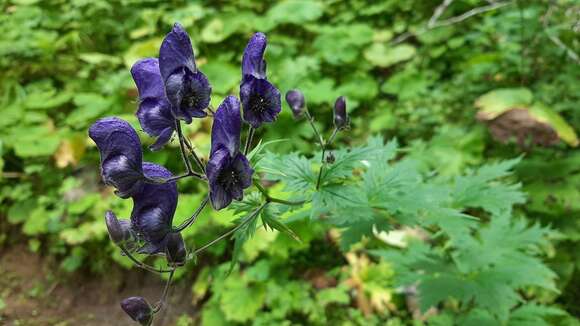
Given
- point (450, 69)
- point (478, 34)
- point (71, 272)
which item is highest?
point (478, 34)

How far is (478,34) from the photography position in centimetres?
356

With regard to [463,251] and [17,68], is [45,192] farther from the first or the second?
[463,251]

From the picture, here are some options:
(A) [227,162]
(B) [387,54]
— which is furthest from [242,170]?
(B) [387,54]

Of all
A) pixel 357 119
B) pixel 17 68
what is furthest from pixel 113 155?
pixel 17 68

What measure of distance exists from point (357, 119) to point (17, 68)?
3033 millimetres

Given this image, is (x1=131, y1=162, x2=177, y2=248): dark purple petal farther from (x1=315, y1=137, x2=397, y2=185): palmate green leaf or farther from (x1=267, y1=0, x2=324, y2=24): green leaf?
(x1=267, y1=0, x2=324, y2=24): green leaf

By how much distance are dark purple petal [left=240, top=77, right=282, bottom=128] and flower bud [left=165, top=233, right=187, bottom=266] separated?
30cm

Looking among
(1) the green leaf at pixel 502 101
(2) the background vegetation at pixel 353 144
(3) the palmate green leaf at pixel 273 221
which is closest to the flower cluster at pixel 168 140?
(3) the palmate green leaf at pixel 273 221

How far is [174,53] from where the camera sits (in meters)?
0.91

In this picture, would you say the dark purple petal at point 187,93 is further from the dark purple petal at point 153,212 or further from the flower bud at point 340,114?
the flower bud at point 340,114

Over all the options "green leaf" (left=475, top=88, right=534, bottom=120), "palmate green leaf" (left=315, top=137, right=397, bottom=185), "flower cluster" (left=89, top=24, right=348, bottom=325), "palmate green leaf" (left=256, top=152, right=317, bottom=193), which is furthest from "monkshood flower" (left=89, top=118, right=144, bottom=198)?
"green leaf" (left=475, top=88, right=534, bottom=120)

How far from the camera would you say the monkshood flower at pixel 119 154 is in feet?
2.92

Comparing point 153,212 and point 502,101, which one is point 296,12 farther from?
point 153,212

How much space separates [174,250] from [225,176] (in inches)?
8.0
